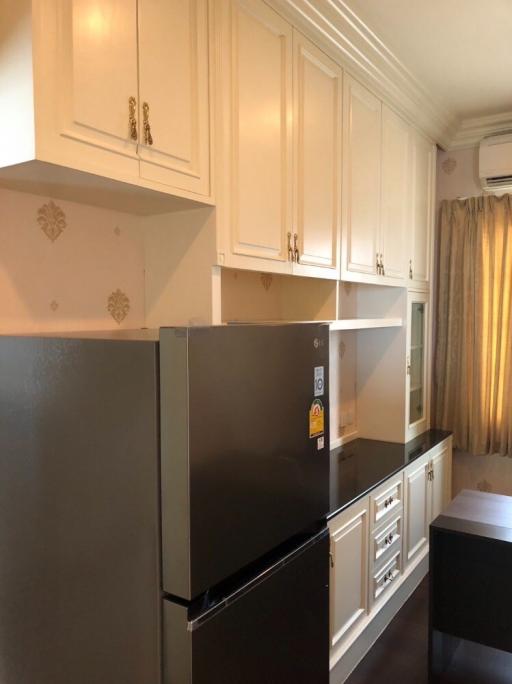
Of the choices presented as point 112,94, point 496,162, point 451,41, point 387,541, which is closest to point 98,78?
point 112,94

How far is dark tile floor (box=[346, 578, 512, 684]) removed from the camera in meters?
2.36

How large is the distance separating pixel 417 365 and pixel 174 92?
8.36 ft

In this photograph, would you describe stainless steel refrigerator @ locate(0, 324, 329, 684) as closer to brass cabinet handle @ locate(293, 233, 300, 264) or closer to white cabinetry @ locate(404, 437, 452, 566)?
brass cabinet handle @ locate(293, 233, 300, 264)

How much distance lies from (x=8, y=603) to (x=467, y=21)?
2.77 m

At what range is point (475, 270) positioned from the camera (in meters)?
3.58

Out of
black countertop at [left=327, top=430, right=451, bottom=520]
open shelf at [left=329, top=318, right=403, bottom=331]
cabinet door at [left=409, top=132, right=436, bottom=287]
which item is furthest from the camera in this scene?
cabinet door at [left=409, top=132, right=436, bottom=287]

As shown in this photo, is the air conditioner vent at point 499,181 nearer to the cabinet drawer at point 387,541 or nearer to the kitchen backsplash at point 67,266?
the cabinet drawer at point 387,541

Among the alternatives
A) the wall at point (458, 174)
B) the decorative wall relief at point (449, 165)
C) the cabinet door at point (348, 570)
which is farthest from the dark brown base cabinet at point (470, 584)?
the decorative wall relief at point (449, 165)

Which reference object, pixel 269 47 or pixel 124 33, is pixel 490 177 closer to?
pixel 269 47

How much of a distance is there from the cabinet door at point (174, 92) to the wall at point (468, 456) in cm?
258

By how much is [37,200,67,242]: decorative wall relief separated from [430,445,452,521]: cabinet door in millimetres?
2605

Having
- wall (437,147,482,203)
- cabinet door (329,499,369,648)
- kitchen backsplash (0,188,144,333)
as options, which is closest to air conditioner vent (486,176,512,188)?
wall (437,147,482,203)

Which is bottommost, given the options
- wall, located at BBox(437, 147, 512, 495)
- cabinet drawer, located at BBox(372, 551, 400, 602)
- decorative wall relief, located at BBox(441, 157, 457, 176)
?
cabinet drawer, located at BBox(372, 551, 400, 602)

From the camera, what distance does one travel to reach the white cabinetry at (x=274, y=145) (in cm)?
172
